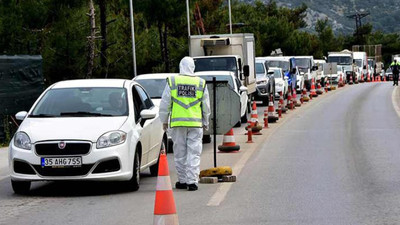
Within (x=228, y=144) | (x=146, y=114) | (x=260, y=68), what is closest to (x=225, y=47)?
(x=260, y=68)

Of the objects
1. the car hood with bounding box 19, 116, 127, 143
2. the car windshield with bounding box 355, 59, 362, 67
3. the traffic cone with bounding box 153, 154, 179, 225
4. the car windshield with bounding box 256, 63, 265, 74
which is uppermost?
the car hood with bounding box 19, 116, 127, 143

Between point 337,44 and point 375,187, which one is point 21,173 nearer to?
point 375,187

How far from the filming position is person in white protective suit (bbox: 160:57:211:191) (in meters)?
12.0

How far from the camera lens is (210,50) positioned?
3356 centimetres

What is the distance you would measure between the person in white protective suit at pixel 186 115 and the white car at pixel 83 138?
0.59 m

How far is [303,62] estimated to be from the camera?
54.2 metres

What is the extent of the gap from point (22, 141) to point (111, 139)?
1159mm

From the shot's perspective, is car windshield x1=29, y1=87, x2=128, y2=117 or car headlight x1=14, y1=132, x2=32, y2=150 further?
car windshield x1=29, y1=87, x2=128, y2=117

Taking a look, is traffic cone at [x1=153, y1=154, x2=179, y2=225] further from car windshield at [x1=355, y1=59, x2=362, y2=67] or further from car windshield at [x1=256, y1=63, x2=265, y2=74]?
car windshield at [x1=355, y1=59, x2=362, y2=67]

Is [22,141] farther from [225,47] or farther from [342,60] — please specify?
[342,60]

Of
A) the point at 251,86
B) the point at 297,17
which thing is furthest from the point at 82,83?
the point at 297,17

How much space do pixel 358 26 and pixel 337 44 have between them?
26.7m

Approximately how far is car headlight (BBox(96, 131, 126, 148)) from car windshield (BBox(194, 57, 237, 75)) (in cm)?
1786

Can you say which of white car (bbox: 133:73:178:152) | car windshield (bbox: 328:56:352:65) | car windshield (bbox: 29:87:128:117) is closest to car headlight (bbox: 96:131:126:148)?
car windshield (bbox: 29:87:128:117)
